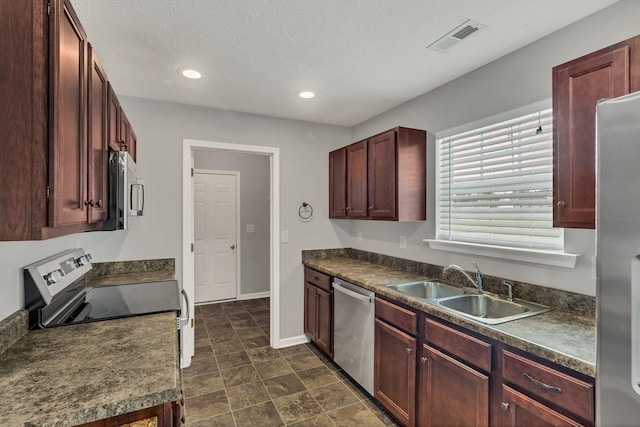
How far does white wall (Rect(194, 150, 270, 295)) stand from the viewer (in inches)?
203

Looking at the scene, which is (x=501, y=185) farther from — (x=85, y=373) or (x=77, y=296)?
(x=77, y=296)

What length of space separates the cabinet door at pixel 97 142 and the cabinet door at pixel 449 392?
6.25 feet

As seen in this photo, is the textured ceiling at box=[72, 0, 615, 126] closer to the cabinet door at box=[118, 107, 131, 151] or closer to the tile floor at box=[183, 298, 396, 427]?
the cabinet door at box=[118, 107, 131, 151]

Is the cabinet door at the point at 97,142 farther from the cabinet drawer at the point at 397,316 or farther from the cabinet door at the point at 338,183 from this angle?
the cabinet door at the point at 338,183

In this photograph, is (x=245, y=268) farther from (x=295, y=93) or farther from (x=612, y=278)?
(x=612, y=278)

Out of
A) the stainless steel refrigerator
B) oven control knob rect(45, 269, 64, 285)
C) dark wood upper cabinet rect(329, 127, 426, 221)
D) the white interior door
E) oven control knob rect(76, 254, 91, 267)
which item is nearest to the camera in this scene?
the stainless steel refrigerator

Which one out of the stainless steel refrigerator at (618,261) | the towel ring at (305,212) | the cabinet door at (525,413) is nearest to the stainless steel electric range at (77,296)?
the towel ring at (305,212)

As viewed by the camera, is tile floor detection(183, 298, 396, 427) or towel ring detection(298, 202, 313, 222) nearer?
tile floor detection(183, 298, 396, 427)

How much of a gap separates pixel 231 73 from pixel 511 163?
2.06 metres

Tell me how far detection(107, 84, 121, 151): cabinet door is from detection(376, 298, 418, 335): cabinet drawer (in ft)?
6.50

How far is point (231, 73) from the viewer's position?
7.72 ft

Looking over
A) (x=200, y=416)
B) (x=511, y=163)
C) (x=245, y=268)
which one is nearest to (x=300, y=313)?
(x=200, y=416)

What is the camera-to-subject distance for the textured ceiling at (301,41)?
5.25 ft

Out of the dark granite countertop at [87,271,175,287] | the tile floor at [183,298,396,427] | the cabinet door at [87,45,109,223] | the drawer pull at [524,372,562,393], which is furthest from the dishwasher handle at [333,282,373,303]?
the cabinet door at [87,45,109,223]
